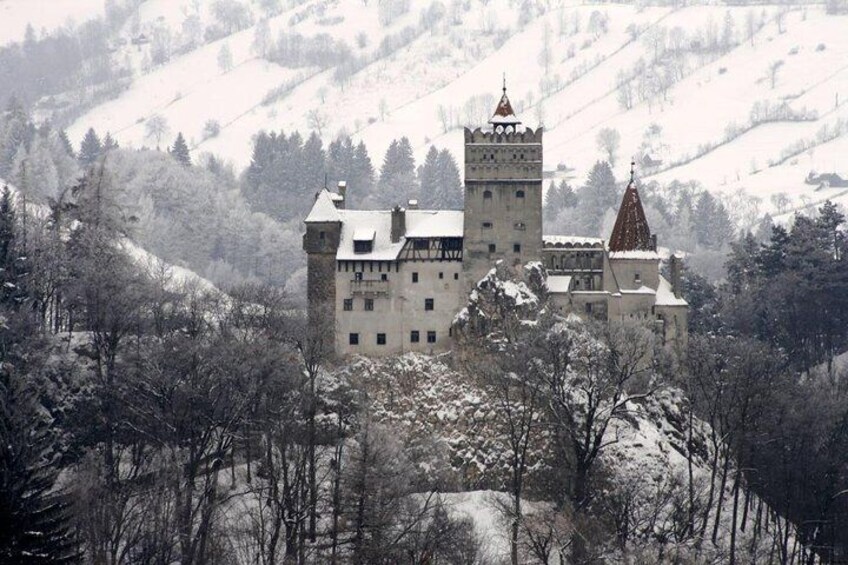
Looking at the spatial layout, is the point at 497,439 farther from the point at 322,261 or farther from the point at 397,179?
the point at 397,179

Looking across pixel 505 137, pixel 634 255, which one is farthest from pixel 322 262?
pixel 634 255

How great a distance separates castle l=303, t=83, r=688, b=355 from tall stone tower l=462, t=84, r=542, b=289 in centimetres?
5

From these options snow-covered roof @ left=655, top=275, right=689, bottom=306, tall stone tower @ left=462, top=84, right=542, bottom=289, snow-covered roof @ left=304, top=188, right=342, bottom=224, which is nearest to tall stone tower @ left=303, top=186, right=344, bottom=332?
snow-covered roof @ left=304, top=188, right=342, bottom=224

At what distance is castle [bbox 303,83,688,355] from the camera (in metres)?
80.2

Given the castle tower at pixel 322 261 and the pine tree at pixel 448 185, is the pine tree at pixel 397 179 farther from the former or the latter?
the castle tower at pixel 322 261

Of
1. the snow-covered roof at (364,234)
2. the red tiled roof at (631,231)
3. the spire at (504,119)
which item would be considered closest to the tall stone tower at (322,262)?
the snow-covered roof at (364,234)

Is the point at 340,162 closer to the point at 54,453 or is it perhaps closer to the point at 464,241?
the point at 464,241

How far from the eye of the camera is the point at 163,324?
8250cm

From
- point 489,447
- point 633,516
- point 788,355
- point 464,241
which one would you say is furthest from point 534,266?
point 788,355

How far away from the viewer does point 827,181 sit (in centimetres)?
18912

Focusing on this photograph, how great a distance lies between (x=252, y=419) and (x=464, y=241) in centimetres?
1486

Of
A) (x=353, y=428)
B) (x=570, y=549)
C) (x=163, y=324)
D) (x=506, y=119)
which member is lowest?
(x=570, y=549)

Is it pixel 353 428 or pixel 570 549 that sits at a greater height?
pixel 353 428

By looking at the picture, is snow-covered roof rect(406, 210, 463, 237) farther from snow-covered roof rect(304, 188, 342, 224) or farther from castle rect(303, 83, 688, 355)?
snow-covered roof rect(304, 188, 342, 224)
